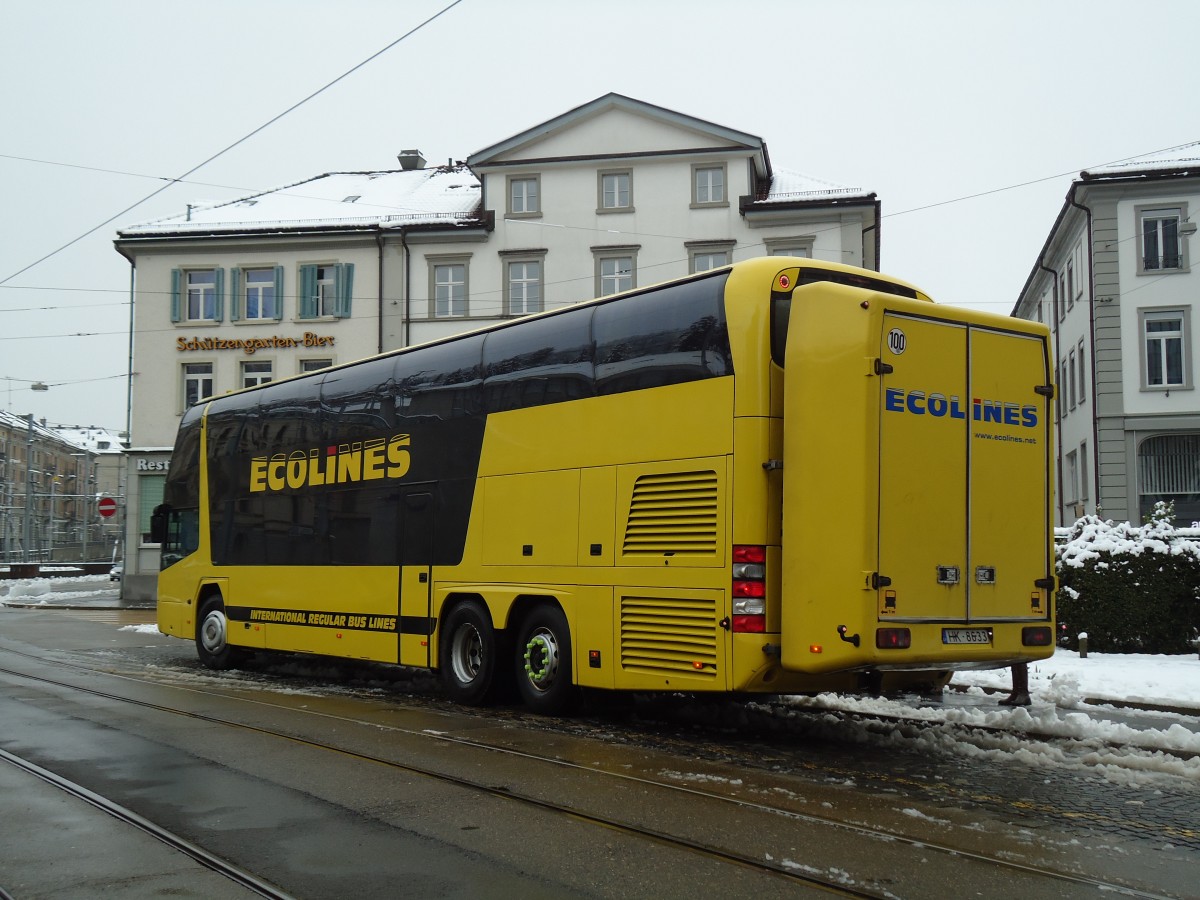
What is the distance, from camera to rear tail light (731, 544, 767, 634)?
30.5ft

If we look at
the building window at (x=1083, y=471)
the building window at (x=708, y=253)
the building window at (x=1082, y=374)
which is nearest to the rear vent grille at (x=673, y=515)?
the building window at (x=708, y=253)

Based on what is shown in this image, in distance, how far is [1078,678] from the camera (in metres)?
13.9

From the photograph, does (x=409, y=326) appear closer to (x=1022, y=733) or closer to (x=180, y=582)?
(x=180, y=582)

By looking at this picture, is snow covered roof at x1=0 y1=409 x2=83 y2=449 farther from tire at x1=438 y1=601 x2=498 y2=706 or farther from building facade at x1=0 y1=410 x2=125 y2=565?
tire at x1=438 y1=601 x2=498 y2=706

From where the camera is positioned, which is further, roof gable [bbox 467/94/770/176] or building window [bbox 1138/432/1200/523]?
roof gable [bbox 467/94/770/176]

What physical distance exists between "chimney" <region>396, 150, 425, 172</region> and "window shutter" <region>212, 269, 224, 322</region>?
10.2 m

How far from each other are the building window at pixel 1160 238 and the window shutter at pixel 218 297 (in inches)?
1133

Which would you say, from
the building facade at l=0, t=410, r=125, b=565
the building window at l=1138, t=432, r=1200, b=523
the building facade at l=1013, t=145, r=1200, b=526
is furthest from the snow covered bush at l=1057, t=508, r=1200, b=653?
the building facade at l=0, t=410, r=125, b=565

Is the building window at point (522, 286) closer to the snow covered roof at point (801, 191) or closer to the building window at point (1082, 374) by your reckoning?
the snow covered roof at point (801, 191)

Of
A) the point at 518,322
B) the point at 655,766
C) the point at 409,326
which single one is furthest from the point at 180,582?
the point at 409,326

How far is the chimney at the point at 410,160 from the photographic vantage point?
4806 centimetres

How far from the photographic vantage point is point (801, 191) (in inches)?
1479

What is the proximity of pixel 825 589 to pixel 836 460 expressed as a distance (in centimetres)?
94

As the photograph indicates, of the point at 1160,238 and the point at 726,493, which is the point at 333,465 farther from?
the point at 1160,238
